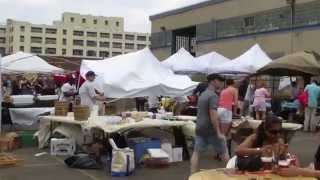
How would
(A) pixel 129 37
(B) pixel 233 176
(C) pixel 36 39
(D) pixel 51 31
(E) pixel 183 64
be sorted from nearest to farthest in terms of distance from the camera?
(B) pixel 233 176 < (E) pixel 183 64 < (C) pixel 36 39 < (D) pixel 51 31 < (A) pixel 129 37

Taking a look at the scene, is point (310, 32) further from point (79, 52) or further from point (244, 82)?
point (79, 52)

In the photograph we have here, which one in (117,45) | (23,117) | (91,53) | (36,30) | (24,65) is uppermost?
(36,30)

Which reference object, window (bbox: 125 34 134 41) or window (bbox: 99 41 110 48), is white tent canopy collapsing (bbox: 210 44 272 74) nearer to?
window (bbox: 99 41 110 48)

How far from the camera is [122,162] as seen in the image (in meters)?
10.6

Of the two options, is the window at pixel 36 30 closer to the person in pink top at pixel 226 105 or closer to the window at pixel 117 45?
the window at pixel 117 45

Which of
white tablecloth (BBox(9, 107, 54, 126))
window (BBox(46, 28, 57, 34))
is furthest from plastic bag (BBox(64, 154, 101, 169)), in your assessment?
window (BBox(46, 28, 57, 34))

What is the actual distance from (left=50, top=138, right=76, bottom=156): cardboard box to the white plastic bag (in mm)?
2818

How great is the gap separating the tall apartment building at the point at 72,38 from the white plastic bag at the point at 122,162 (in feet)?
261

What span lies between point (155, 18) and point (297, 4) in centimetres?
2715

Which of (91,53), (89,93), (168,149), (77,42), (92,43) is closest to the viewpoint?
(168,149)

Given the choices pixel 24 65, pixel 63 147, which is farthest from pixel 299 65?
pixel 24 65

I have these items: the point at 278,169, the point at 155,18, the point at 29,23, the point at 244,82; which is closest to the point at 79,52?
the point at 29,23

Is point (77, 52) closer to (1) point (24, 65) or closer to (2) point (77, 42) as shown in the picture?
(2) point (77, 42)

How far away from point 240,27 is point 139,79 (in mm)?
31014
